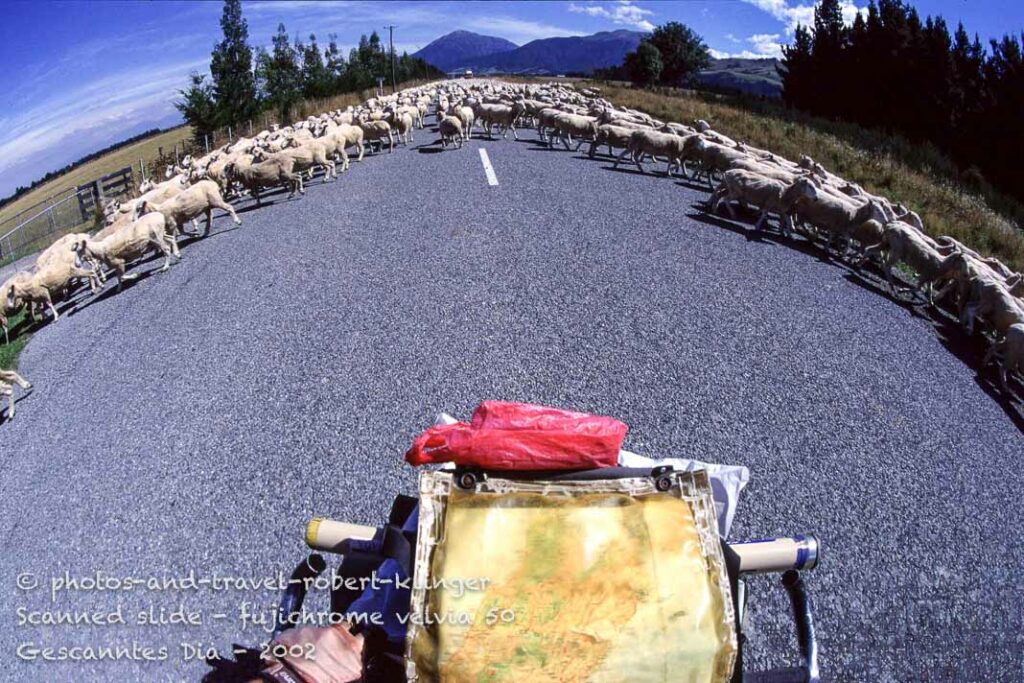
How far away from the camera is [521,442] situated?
2.35 metres

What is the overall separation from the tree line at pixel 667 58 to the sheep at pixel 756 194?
283 feet

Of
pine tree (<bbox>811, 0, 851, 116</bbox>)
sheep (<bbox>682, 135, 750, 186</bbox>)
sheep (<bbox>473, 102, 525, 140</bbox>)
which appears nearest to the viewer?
sheep (<bbox>682, 135, 750, 186</bbox>)

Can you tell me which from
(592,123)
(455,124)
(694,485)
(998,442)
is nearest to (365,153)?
(455,124)

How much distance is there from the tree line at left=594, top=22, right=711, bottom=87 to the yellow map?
9749cm

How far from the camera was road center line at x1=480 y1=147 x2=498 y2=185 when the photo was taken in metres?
13.7

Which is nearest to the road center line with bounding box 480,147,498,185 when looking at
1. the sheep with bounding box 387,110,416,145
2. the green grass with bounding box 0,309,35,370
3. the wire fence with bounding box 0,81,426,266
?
the sheep with bounding box 387,110,416,145

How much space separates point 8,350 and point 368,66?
105 meters

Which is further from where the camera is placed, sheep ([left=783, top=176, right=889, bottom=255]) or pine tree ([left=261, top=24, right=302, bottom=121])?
pine tree ([left=261, top=24, right=302, bottom=121])

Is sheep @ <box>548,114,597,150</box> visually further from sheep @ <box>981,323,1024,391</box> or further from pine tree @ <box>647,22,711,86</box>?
pine tree @ <box>647,22,711,86</box>

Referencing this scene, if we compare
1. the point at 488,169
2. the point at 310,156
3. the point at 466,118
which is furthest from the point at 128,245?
the point at 466,118

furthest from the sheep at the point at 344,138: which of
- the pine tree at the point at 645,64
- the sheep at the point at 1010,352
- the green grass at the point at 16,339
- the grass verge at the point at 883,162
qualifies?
the pine tree at the point at 645,64

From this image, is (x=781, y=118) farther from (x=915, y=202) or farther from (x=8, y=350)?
(x=8, y=350)

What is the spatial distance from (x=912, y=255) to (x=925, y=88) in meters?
35.6

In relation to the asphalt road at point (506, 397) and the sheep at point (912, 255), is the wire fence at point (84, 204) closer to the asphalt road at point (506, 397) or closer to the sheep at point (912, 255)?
the asphalt road at point (506, 397)
